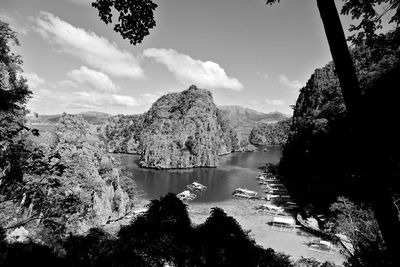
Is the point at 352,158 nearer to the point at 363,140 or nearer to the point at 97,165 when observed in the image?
the point at 97,165

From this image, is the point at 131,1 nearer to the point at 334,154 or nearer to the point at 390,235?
the point at 390,235

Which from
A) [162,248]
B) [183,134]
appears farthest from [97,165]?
[183,134]

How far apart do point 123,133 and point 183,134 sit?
240ft

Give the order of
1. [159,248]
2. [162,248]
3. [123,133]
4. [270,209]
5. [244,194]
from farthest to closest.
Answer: [123,133]
[244,194]
[270,209]
[162,248]
[159,248]

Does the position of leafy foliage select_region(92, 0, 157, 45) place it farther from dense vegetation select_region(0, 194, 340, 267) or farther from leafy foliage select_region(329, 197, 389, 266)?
leafy foliage select_region(329, 197, 389, 266)

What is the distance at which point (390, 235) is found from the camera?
3.36 meters

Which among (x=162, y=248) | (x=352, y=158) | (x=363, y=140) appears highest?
(x=363, y=140)

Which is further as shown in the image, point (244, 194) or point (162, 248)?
point (244, 194)

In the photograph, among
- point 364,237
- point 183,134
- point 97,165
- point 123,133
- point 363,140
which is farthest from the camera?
point 123,133

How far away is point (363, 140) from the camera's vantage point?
3.54 metres

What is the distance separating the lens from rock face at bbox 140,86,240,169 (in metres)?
108

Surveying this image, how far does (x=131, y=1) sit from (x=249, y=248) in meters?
15.5

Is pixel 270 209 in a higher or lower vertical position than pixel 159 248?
lower

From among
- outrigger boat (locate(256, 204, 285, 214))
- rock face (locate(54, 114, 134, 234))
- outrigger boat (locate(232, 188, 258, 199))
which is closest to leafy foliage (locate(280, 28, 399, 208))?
outrigger boat (locate(256, 204, 285, 214))
